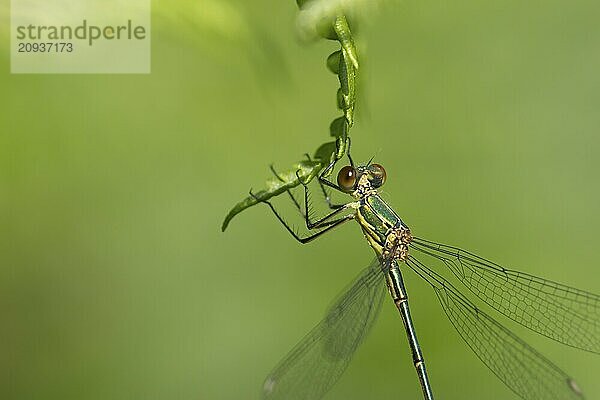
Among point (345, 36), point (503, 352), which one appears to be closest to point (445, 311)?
point (503, 352)

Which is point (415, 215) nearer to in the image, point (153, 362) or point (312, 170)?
point (153, 362)

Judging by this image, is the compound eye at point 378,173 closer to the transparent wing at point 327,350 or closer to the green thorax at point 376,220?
the green thorax at point 376,220

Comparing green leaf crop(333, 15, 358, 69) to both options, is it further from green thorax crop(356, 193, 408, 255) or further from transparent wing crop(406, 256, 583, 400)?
transparent wing crop(406, 256, 583, 400)

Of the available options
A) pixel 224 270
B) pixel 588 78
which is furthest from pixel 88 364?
pixel 588 78

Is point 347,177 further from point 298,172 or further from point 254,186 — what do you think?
point 298,172

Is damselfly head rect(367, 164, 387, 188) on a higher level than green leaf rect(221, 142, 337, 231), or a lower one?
higher

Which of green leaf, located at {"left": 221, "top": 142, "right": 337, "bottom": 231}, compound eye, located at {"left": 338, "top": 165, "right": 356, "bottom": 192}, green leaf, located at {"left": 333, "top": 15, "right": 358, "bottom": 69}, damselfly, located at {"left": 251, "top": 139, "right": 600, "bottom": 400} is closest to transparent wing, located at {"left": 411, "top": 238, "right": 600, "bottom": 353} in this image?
damselfly, located at {"left": 251, "top": 139, "right": 600, "bottom": 400}

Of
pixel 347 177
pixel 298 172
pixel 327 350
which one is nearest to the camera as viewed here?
pixel 298 172

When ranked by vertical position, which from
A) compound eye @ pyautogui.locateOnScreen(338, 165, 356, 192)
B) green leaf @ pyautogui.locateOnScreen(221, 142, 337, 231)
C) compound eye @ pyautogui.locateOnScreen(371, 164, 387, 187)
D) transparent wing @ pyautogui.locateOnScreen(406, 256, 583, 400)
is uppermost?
compound eye @ pyautogui.locateOnScreen(371, 164, 387, 187)
